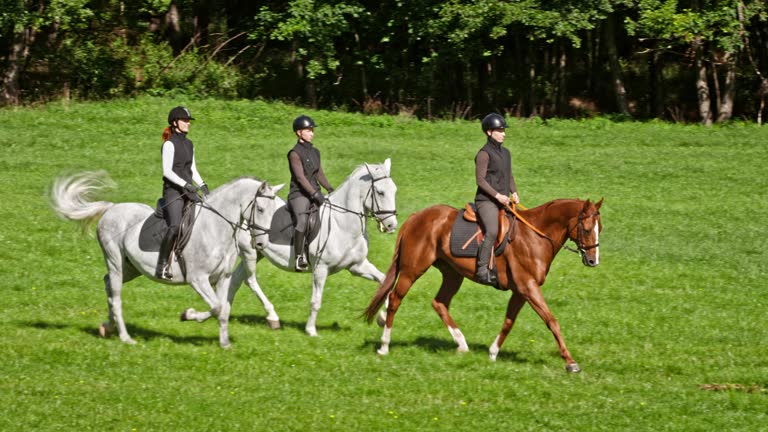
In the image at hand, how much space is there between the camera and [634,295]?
741 inches

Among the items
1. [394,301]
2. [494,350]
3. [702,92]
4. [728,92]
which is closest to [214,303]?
[394,301]

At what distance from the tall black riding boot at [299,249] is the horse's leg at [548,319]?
367 centimetres

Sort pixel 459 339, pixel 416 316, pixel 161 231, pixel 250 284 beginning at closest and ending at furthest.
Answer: pixel 161 231 → pixel 459 339 → pixel 250 284 → pixel 416 316

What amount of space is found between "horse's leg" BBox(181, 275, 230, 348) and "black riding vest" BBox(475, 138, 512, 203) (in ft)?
12.1

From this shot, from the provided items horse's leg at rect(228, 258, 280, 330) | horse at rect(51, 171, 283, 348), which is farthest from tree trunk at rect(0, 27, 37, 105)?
horse at rect(51, 171, 283, 348)

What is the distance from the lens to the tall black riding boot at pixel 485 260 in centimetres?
1385

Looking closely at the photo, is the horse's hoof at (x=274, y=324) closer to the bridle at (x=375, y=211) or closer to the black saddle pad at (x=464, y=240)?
the bridle at (x=375, y=211)

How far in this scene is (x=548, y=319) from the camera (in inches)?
529

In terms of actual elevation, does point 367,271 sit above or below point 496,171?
below

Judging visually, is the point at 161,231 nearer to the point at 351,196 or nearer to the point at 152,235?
the point at 152,235

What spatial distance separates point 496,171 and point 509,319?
1944 millimetres

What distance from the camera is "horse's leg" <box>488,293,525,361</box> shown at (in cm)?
1406

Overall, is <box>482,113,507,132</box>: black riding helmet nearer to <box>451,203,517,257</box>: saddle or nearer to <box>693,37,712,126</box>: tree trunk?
<box>451,203,517,257</box>: saddle

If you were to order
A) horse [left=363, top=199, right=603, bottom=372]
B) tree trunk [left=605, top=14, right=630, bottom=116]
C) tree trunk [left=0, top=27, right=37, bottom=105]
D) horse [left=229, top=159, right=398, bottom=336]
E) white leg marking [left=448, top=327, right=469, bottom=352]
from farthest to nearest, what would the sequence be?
tree trunk [left=605, top=14, right=630, bottom=116]
tree trunk [left=0, top=27, right=37, bottom=105]
horse [left=229, top=159, right=398, bottom=336]
white leg marking [left=448, top=327, right=469, bottom=352]
horse [left=363, top=199, right=603, bottom=372]
